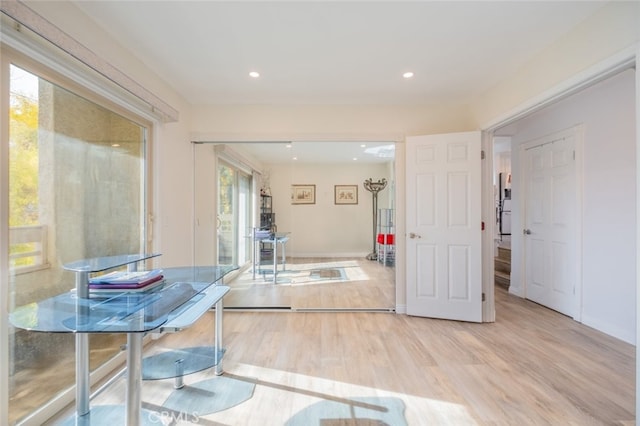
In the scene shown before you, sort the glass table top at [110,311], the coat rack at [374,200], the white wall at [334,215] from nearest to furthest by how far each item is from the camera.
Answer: the glass table top at [110,311] < the white wall at [334,215] < the coat rack at [374,200]

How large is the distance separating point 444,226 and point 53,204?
10.8ft

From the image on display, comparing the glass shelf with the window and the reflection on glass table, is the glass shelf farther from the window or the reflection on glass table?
the window

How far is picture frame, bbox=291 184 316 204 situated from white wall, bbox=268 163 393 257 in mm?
79

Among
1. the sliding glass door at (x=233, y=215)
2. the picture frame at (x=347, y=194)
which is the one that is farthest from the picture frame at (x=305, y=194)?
the sliding glass door at (x=233, y=215)

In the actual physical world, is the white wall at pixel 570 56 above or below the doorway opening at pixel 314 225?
above

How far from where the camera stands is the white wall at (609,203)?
8.63 ft

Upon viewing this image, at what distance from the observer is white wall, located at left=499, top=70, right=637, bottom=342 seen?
2.63m

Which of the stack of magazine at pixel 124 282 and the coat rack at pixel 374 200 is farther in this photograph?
the coat rack at pixel 374 200

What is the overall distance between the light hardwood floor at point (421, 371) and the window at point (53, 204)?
0.40 m

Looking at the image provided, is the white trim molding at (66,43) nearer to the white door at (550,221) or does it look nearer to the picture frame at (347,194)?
the picture frame at (347,194)

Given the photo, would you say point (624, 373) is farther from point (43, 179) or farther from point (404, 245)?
point (43, 179)

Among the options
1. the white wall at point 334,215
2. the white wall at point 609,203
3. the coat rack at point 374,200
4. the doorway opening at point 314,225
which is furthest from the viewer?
the coat rack at point 374,200

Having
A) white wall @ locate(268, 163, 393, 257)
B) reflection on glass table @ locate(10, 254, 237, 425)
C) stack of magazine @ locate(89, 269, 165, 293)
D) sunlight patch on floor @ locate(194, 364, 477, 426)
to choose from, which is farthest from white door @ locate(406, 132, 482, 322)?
stack of magazine @ locate(89, 269, 165, 293)

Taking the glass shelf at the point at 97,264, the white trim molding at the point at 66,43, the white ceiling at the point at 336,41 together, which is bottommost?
the glass shelf at the point at 97,264
